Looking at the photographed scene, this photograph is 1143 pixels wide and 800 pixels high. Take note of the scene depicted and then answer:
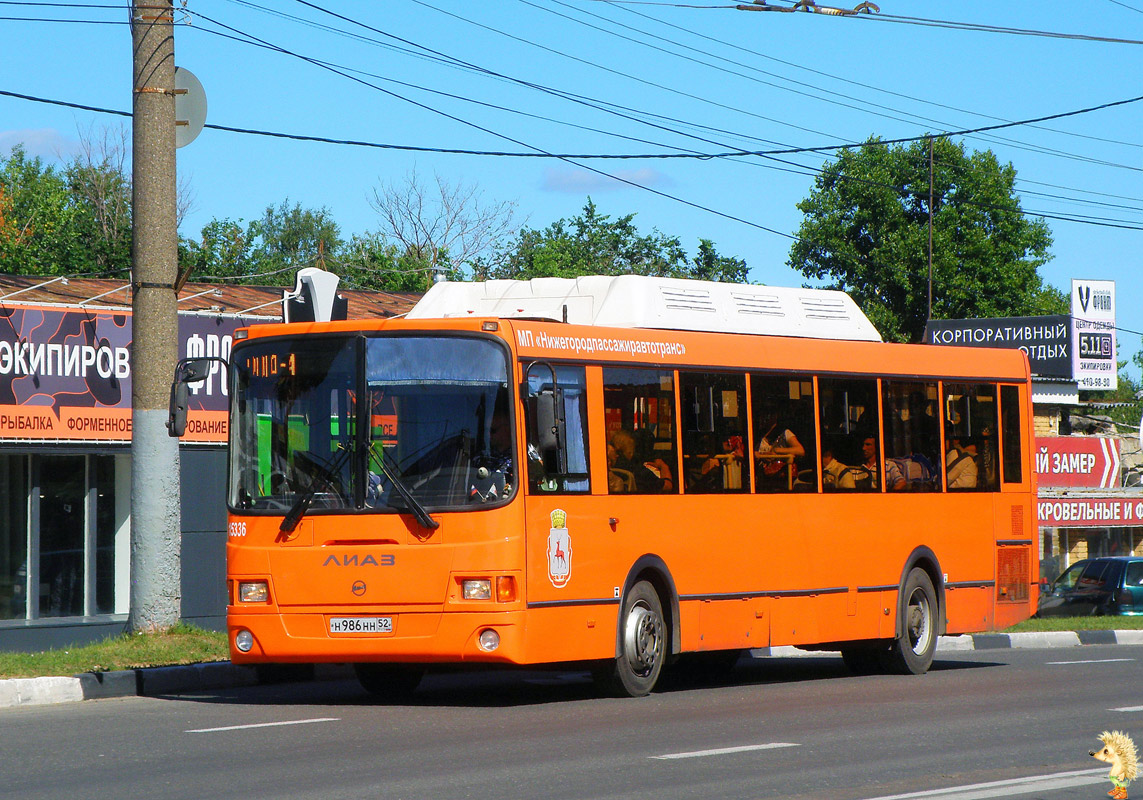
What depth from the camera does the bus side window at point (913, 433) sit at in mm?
15789

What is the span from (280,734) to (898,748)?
3702mm

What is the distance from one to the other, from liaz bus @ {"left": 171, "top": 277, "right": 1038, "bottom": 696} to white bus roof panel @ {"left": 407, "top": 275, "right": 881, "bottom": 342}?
2 cm

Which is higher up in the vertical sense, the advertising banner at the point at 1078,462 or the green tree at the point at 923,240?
the green tree at the point at 923,240

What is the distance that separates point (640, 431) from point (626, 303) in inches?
55.2

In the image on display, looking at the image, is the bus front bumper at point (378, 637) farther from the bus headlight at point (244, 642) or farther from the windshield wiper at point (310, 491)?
the windshield wiper at point (310, 491)

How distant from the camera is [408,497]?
1193 cm

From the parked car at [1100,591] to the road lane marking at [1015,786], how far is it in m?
20.3

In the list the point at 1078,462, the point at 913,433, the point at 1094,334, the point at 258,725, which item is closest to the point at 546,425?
the point at 258,725

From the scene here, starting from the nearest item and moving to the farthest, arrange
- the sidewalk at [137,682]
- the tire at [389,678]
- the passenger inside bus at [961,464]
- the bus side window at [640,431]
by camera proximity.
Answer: the bus side window at [640,431]
the sidewalk at [137,682]
the tire at [389,678]
the passenger inside bus at [961,464]

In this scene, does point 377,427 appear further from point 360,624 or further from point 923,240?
point 923,240

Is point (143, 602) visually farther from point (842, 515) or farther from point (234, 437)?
point (842, 515)

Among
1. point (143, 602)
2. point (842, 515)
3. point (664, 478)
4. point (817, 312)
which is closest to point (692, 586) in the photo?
point (664, 478)

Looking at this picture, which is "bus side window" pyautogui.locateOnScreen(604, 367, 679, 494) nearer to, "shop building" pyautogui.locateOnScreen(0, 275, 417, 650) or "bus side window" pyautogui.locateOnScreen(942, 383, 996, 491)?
"bus side window" pyautogui.locateOnScreen(942, 383, 996, 491)

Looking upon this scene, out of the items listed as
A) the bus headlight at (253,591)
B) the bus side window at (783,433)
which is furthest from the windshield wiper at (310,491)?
the bus side window at (783,433)
